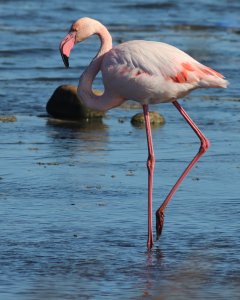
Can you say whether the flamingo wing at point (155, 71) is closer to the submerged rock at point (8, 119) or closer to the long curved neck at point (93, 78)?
the long curved neck at point (93, 78)

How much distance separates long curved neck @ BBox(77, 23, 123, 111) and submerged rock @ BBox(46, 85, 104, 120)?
4.41m

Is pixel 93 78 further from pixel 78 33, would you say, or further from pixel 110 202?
pixel 110 202

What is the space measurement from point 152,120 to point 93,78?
4114mm

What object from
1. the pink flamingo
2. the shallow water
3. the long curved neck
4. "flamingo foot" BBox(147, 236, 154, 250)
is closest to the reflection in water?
the shallow water

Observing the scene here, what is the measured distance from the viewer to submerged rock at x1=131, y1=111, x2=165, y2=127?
1277 cm

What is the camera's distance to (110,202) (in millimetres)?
9039

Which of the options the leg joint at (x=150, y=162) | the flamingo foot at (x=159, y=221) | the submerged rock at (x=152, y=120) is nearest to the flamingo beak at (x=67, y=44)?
the leg joint at (x=150, y=162)

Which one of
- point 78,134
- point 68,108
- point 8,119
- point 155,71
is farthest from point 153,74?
point 68,108

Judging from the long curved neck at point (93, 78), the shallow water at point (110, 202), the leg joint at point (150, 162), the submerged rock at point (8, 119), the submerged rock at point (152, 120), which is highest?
the long curved neck at point (93, 78)

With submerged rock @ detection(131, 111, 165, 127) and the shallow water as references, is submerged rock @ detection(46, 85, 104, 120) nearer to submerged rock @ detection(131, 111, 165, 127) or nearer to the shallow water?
the shallow water

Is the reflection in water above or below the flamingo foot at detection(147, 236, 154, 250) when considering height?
below

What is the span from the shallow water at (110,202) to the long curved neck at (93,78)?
2.79 feet

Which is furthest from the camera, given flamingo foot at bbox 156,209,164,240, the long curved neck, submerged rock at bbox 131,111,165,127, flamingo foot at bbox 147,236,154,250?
submerged rock at bbox 131,111,165,127

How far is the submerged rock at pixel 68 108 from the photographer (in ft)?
43.6
